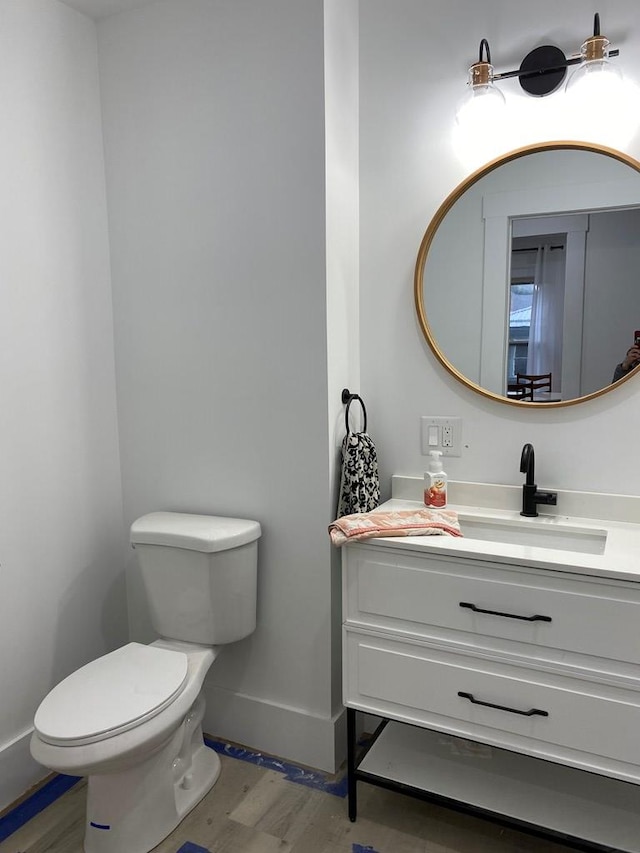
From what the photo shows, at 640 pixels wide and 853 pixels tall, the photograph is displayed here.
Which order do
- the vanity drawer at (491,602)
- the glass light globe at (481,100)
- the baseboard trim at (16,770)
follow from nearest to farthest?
the vanity drawer at (491,602)
the glass light globe at (481,100)
the baseboard trim at (16,770)

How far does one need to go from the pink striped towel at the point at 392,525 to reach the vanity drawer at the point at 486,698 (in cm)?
28

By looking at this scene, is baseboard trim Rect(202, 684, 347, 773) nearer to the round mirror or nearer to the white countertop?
the white countertop

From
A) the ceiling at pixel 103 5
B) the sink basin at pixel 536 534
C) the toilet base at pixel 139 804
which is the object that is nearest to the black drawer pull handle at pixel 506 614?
the sink basin at pixel 536 534

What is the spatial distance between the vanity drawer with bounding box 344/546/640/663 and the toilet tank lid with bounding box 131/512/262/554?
38 cm

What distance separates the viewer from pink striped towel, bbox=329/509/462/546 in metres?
1.61

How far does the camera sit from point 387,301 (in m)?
2.00

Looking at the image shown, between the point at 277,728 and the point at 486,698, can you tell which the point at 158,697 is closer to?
the point at 277,728

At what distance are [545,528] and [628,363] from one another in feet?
1.64

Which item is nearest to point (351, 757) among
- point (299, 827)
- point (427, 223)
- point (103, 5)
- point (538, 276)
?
point (299, 827)

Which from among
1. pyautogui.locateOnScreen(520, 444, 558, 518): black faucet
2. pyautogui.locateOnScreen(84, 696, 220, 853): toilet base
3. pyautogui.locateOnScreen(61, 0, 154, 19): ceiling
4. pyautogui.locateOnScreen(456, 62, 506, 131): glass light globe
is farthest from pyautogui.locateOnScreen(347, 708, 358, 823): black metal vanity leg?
pyautogui.locateOnScreen(61, 0, 154, 19): ceiling

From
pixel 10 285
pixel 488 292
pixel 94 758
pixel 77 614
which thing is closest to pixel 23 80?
pixel 10 285

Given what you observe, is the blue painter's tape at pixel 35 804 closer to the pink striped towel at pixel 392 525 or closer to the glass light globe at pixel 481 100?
the pink striped towel at pixel 392 525

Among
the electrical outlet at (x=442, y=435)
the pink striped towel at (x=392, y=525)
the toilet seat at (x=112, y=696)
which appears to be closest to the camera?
the toilet seat at (x=112, y=696)

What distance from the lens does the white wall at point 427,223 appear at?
68.2 inches
